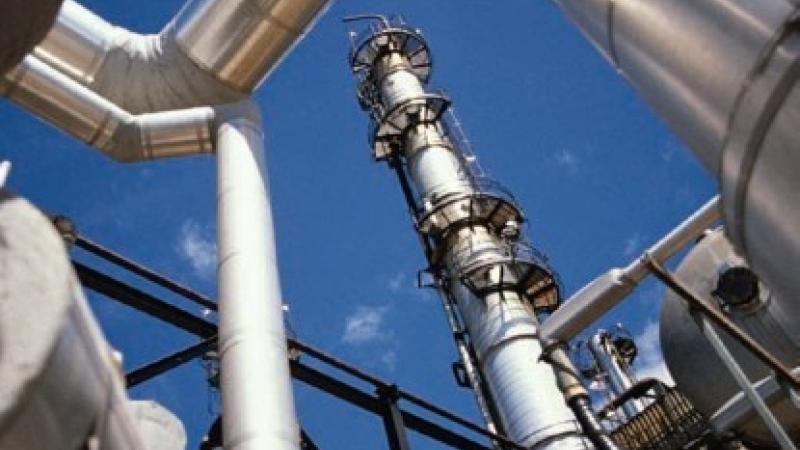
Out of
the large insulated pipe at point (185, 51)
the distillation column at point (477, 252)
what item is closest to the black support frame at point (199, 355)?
the large insulated pipe at point (185, 51)

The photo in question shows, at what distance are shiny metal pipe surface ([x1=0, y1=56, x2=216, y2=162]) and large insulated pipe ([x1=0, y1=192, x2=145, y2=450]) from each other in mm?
6606

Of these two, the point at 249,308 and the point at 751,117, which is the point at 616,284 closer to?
the point at 249,308

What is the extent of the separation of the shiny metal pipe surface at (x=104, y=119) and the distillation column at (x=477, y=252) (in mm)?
9789

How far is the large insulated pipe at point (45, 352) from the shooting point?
1.90m

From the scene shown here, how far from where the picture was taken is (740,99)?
3.33 metres

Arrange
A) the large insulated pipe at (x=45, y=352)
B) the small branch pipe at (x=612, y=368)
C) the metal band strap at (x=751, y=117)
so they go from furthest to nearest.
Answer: the small branch pipe at (x=612, y=368)
the metal band strap at (x=751, y=117)
the large insulated pipe at (x=45, y=352)

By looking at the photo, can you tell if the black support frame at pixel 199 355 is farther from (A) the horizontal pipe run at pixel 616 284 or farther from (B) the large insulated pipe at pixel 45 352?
(B) the large insulated pipe at pixel 45 352

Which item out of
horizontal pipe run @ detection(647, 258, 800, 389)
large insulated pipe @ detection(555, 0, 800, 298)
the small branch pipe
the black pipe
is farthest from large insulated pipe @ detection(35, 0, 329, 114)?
the small branch pipe

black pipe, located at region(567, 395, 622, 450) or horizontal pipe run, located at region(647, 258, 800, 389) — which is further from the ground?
black pipe, located at region(567, 395, 622, 450)

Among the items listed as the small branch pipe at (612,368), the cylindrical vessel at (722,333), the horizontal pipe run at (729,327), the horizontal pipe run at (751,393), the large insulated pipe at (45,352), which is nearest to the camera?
the large insulated pipe at (45,352)

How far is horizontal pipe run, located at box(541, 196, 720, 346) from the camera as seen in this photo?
8.55 meters

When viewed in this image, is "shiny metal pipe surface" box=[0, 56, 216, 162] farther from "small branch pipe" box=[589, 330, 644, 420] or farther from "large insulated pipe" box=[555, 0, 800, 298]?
"small branch pipe" box=[589, 330, 644, 420]

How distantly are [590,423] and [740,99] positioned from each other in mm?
11611

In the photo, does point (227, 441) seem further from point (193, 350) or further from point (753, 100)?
point (753, 100)
